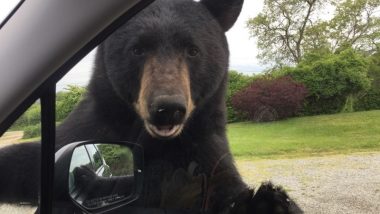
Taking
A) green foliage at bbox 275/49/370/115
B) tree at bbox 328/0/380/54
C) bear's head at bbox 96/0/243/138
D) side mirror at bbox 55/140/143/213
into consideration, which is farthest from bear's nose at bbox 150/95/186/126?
tree at bbox 328/0/380/54

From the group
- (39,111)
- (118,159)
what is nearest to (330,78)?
(118,159)

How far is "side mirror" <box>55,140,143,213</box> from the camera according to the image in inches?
84.5

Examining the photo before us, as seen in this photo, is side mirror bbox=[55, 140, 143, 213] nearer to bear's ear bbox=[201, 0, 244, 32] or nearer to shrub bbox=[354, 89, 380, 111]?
bear's ear bbox=[201, 0, 244, 32]

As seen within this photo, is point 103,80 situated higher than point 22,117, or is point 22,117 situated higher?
point 103,80

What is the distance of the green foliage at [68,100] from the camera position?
2148 millimetres

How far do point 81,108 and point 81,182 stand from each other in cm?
30

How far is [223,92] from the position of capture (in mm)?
2166

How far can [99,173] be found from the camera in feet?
7.13

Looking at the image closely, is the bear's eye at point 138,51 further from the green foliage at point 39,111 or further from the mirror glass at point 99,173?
the mirror glass at point 99,173

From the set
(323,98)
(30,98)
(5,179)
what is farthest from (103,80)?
(323,98)

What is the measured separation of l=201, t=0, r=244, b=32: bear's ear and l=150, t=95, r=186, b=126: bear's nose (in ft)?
1.21

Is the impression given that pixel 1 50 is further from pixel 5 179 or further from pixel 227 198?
pixel 227 198

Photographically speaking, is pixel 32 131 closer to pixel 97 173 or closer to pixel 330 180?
pixel 97 173

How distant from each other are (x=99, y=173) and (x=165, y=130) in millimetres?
353
